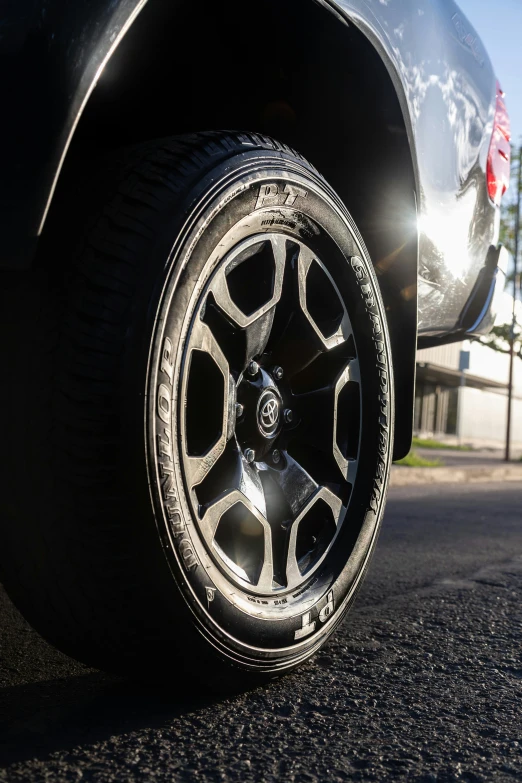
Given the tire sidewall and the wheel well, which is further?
the wheel well

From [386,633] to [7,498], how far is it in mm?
1080

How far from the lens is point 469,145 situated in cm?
235

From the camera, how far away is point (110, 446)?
4.16ft

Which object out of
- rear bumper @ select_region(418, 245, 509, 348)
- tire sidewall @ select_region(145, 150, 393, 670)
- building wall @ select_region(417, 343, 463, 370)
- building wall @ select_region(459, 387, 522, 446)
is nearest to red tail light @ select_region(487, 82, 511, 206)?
rear bumper @ select_region(418, 245, 509, 348)

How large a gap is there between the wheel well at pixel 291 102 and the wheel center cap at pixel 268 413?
0.52 metres

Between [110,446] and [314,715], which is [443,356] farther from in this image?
[110,446]

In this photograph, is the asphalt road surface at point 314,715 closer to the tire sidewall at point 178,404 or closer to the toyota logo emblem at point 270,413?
the tire sidewall at point 178,404

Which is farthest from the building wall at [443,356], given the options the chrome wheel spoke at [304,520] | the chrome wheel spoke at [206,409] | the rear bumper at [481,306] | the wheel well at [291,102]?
the chrome wheel spoke at [206,409]

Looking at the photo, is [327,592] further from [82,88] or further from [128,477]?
[82,88]

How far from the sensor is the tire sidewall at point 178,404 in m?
1.33

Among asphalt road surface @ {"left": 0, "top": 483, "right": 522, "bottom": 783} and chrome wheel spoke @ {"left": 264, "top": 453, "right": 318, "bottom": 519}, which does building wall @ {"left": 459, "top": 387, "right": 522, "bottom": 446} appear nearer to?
asphalt road surface @ {"left": 0, "top": 483, "right": 522, "bottom": 783}

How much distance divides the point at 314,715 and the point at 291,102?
138cm

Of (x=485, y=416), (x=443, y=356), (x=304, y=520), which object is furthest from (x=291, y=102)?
(x=485, y=416)

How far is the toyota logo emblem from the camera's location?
170 centimetres
